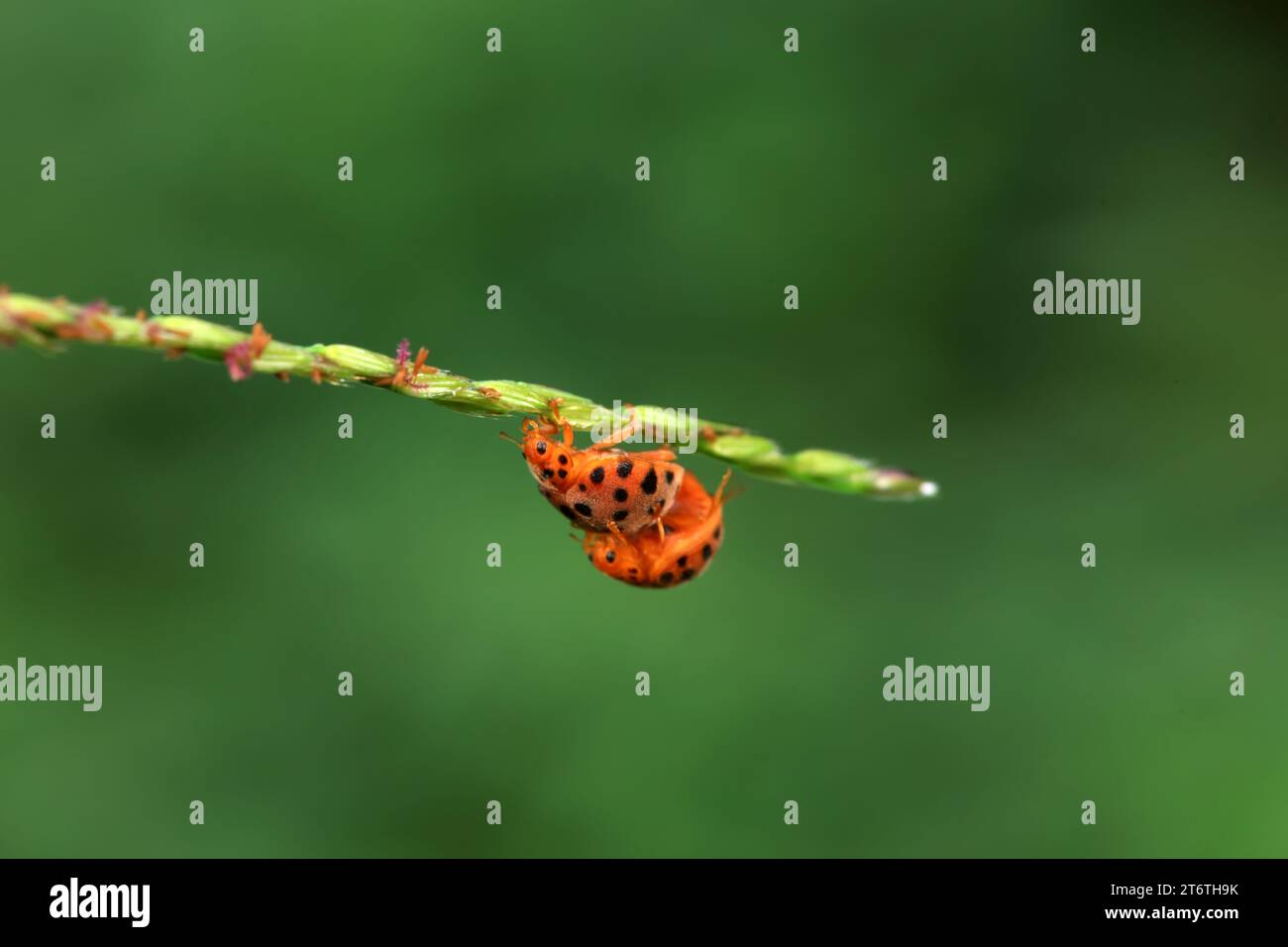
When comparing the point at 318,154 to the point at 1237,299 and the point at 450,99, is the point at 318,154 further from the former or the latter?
the point at 1237,299

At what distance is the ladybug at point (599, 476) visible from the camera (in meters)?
2.96

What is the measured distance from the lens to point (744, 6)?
632cm

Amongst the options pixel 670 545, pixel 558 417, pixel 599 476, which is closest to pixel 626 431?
pixel 558 417

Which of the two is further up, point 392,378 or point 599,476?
point 392,378

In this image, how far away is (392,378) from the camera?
2.27 m

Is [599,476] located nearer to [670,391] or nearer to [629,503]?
[629,503]

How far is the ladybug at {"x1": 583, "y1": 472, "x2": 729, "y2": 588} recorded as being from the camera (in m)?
3.24

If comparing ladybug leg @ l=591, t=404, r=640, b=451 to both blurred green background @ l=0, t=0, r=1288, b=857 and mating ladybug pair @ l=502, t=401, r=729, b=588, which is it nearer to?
mating ladybug pair @ l=502, t=401, r=729, b=588

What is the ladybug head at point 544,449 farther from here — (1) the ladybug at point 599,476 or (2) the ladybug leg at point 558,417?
(2) the ladybug leg at point 558,417

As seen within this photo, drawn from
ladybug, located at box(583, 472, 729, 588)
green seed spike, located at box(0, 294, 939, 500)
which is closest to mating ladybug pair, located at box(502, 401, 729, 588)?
ladybug, located at box(583, 472, 729, 588)

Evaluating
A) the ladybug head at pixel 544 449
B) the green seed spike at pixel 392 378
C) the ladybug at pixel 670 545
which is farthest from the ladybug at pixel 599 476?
the green seed spike at pixel 392 378

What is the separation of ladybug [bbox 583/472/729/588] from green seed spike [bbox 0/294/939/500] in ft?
2.50

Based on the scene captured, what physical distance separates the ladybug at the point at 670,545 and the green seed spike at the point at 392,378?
0.76m

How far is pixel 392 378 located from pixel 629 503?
3.15 feet
